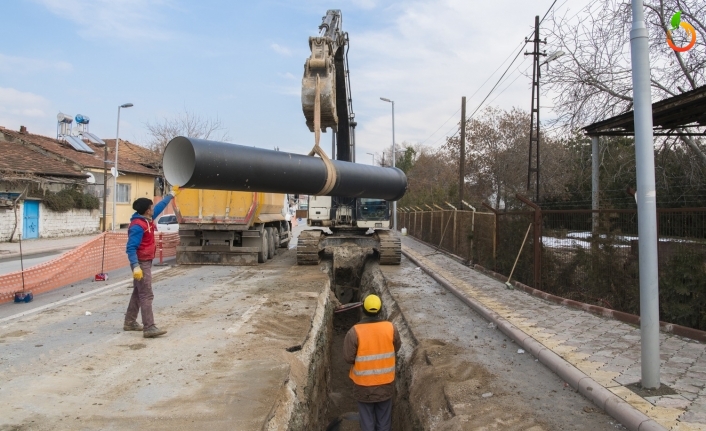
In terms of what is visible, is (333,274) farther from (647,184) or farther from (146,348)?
(647,184)

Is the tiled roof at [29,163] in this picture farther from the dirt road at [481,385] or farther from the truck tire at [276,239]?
the dirt road at [481,385]

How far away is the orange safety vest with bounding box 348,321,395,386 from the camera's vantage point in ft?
15.4

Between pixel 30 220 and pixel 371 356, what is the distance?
24.9m

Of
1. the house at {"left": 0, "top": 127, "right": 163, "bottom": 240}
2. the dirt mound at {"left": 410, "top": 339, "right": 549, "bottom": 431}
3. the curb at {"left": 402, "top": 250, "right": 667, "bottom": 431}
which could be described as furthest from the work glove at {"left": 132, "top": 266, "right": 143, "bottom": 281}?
the house at {"left": 0, "top": 127, "right": 163, "bottom": 240}

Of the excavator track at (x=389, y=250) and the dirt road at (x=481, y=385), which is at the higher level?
the excavator track at (x=389, y=250)

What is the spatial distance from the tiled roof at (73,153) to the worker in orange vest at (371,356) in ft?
97.6

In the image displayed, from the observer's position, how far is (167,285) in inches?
425

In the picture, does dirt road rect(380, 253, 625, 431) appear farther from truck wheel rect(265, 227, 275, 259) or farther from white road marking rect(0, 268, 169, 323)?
truck wheel rect(265, 227, 275, 259)

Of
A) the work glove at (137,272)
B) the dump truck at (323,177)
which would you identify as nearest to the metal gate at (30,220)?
the dump truck at (323,177)

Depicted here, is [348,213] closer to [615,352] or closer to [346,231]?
[346,231]

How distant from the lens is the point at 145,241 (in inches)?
261

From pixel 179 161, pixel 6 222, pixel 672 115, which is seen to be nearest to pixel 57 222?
pixel 6 222

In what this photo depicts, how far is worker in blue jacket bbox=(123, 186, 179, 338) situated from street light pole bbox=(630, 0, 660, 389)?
5104mm

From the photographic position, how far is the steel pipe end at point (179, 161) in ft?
13.7
